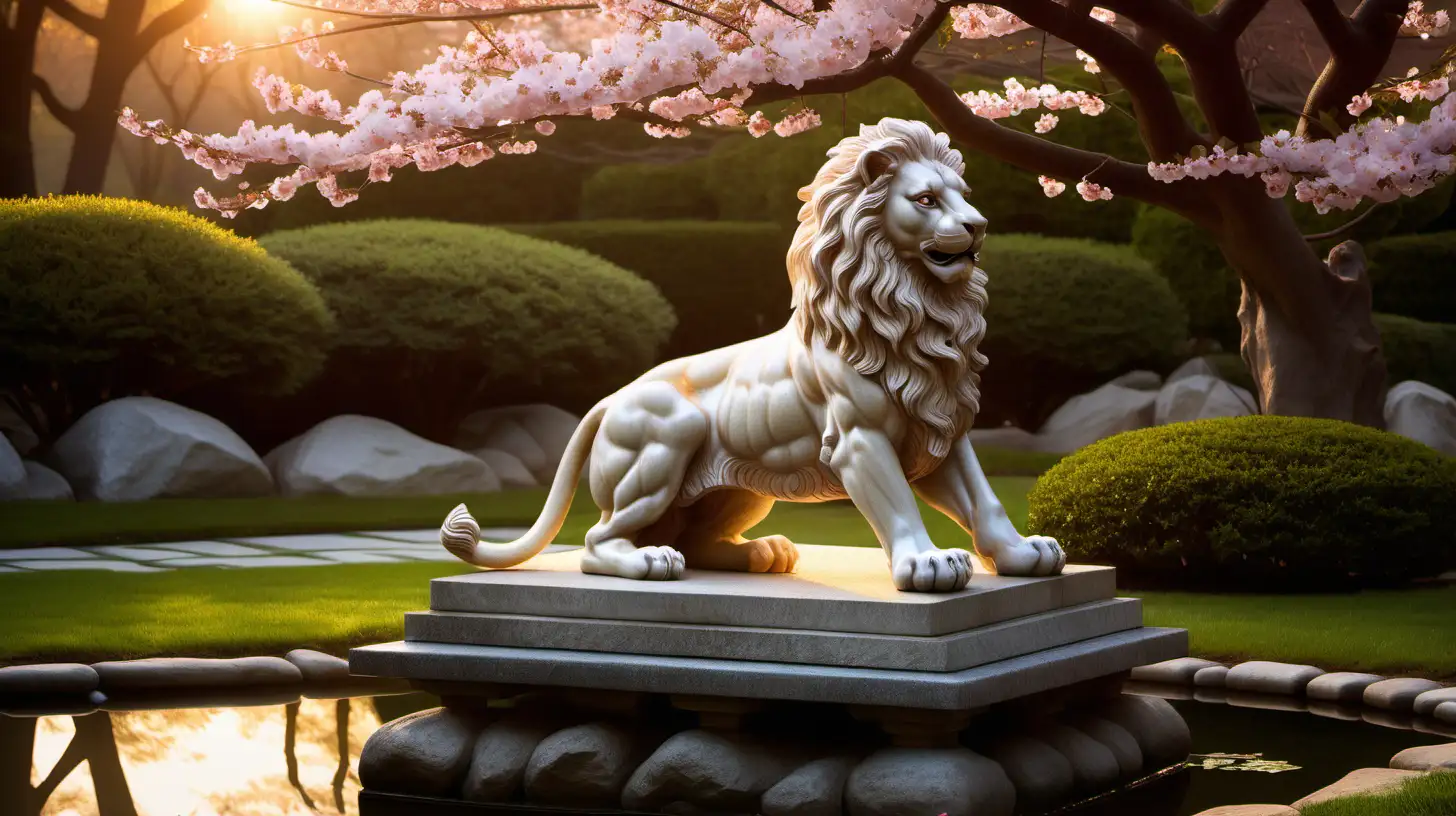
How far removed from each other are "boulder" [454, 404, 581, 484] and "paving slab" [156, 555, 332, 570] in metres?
4.53

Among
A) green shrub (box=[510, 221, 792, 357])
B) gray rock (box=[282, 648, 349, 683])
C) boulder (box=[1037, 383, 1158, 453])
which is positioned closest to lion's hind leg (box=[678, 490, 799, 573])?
gray rock (box=[282, 648, 349, 683])

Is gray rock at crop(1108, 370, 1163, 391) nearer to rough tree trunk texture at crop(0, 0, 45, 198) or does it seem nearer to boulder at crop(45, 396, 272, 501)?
boulder at crop(45, 396, 272, 501)

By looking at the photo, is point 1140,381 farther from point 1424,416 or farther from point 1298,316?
point 1298,316

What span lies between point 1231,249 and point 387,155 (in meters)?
3.98

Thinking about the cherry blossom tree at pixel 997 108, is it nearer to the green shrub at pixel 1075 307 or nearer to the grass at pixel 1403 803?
the grass at pixel 1403 803

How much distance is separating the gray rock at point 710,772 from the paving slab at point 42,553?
5.41 metres

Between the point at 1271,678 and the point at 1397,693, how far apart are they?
44cm

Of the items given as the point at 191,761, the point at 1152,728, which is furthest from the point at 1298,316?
the point at 191,761

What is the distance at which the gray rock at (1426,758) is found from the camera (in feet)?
14.3

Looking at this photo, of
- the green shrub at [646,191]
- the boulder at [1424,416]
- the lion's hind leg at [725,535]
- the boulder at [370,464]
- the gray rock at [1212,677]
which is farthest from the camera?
the green shrub at [646,191]

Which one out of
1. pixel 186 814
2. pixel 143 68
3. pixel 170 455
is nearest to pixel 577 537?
pixel 170 455

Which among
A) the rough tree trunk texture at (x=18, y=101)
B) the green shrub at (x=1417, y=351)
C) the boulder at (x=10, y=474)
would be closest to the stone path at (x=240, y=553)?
the boulder at (x=10, y=474)

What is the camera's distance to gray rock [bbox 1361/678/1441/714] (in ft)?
17.8

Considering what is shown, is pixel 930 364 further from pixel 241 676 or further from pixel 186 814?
pixel 241 676
